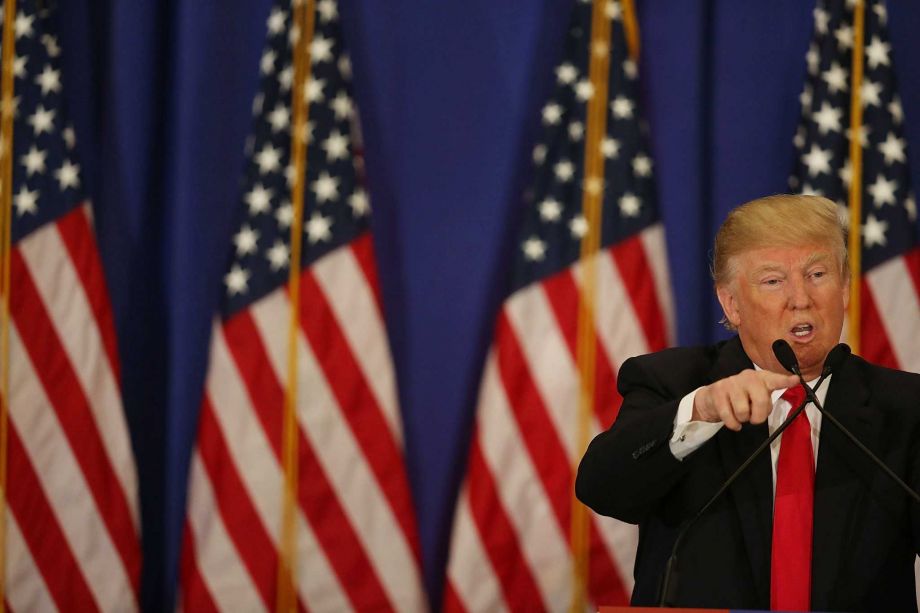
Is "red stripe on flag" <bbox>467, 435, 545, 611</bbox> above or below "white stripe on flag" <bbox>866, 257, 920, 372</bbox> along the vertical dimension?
below

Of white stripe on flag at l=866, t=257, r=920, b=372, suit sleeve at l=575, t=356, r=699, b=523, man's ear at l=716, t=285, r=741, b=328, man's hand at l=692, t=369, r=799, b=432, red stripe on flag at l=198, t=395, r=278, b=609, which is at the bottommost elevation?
red stripe on flag at l=198, t=395, r=278, b=609

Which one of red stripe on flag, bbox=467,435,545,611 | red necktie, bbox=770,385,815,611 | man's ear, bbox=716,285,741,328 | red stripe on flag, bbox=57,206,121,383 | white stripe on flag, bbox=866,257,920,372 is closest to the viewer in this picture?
red necktie, bbox=770,385,815,611

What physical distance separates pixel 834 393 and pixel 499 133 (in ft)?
6.43

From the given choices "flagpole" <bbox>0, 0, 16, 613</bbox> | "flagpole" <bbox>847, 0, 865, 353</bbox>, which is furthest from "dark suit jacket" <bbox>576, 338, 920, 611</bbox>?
"flagpole" <bbox>0, 0, 16, 613</bbox>

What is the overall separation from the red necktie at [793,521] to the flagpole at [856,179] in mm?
1603

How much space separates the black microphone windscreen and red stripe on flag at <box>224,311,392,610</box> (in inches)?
76.2

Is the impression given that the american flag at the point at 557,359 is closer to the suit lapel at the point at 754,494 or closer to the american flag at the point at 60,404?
the american flag at the point at 60,404

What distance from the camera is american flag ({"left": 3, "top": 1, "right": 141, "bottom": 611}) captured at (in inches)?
142

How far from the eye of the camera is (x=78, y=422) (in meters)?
3.62

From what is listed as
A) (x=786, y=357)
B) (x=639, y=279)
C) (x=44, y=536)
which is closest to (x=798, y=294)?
(x=786, y=357)

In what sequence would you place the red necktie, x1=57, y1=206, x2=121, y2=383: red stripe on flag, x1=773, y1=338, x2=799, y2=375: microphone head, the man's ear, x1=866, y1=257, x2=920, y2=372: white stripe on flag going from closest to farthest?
x1=773, y1=338, x2=799, y2=375: microphone head < the red necktie < the man's ear < x1=866, y1=257, x2=920, y2=372: white stripe on flag < x1=57, y1=206, x2=121, y2=383: red stripe on flag

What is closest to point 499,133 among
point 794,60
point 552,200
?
point 552,200

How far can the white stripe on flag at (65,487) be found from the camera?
3.59m

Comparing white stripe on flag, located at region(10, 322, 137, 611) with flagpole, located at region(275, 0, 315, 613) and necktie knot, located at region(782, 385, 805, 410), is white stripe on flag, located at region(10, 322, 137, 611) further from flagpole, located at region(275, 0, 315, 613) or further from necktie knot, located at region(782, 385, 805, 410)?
necktie knot, located at region(782, 385, 805, 410)
